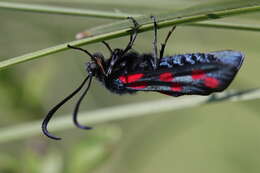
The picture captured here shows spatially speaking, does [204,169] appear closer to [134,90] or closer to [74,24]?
[74,24]

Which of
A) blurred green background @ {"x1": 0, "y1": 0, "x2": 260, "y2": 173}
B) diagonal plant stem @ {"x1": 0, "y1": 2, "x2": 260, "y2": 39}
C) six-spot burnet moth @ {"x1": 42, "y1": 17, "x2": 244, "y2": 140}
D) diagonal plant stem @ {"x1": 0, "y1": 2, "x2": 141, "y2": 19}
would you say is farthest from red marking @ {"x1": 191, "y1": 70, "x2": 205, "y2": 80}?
blurred green background @ {"x1": 0, "y1": 0, "x2": 260, "y2": 173}

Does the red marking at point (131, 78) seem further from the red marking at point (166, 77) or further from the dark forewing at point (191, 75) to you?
the red marking at point (166, 77)

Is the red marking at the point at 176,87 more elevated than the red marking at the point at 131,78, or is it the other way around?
the red marking at the point at 131,78

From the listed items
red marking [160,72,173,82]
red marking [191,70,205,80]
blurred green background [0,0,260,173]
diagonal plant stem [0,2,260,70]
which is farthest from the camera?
blurred green background [0,0,260,173]

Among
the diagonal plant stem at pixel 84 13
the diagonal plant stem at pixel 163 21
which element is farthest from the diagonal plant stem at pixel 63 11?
the diagonal plant stem at pixel 163 21

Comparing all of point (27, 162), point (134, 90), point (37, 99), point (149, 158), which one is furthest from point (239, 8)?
point (149, 158)

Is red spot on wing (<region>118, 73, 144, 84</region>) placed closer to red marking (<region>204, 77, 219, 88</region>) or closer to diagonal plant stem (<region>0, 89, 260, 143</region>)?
diagonal plant stem (<region>0, 89, 260, 143</region>)

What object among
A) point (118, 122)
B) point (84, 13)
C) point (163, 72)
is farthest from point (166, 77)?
point (118, 122)
